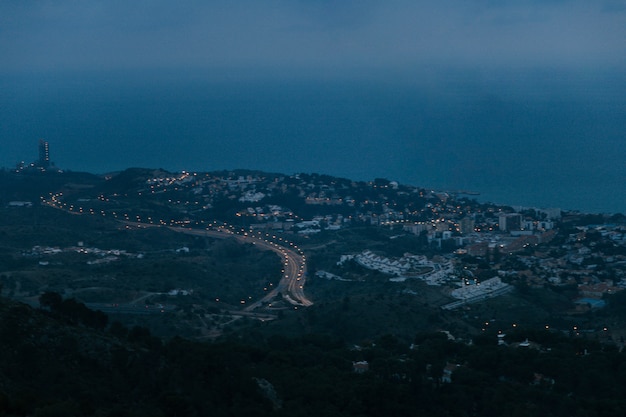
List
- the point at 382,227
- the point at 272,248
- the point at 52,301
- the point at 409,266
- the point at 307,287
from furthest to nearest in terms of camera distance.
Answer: the point at 382,227
the point at 272,248
the point at 409,266
the point at 307,287
the point at 52,301

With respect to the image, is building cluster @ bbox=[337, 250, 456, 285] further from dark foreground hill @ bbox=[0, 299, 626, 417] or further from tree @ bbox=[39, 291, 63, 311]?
tree @ bbox=[39, 291, 63, 311]

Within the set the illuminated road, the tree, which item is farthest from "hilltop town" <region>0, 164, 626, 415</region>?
the illuminated road

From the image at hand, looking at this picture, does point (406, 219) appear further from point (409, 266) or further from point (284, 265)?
point (409, 266)

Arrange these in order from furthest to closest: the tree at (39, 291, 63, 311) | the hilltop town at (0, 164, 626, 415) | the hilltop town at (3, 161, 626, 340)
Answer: the hilltop town at (3, 161, 626, 340) < the tree at (39, 291, 63, 311) < the hilltop town at (0, 164, 626, 415)

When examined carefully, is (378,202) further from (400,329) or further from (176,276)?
(400,329)

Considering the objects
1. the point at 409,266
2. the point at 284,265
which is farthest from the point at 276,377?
the point at 284,265

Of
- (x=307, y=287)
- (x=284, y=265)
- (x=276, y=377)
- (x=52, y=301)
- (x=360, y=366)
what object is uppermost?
(x=52, y=301)

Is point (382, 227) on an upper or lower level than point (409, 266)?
upper

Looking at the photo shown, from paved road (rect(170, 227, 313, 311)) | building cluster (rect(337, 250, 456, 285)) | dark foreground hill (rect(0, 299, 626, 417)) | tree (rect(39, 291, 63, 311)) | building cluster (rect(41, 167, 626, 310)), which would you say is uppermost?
tree (rect(39, 291, 63, 311))

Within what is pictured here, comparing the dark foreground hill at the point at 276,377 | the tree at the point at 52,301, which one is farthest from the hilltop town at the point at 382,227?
the tree at the point at 52,301

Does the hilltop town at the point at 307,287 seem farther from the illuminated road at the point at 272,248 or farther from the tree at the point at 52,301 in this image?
the illuminated road at the point at 272,248

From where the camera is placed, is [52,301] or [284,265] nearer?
[52,301]
